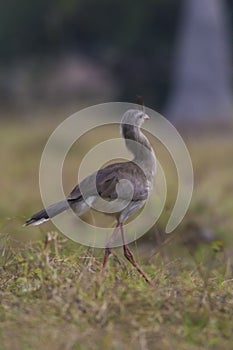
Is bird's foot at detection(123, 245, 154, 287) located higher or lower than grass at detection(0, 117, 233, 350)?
lower

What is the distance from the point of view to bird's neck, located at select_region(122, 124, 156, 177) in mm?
6799

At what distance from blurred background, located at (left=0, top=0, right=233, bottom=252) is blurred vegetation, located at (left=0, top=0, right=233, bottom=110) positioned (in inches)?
1.1

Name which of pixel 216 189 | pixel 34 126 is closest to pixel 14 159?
pixel 216 189

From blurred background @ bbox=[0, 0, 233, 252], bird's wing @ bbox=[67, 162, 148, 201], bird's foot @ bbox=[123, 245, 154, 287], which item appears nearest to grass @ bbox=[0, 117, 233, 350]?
bird's foot @ bbox=[123, 245, 154, 287]

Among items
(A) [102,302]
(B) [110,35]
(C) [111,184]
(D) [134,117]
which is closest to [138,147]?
(D) [134,117]

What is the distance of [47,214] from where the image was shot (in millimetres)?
6418

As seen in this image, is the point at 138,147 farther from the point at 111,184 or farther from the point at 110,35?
the point at 110,35

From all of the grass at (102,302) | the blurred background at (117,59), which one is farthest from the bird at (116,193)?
the blurred background at (117,59)

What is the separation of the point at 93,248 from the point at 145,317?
56.8 inches

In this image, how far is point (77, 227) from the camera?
834 centimetres

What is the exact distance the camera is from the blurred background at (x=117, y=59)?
29.6m

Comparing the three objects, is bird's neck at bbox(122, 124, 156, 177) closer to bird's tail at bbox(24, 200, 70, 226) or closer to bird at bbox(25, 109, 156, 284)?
bird at bbox(25, 109, 156, 284)

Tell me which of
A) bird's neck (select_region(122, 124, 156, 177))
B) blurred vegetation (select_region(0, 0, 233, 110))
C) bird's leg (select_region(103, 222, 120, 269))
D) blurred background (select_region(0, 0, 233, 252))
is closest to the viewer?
A: bird's leg (select_region(103, 222, 120, 269))

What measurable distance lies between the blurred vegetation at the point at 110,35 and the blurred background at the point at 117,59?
0.03 m
